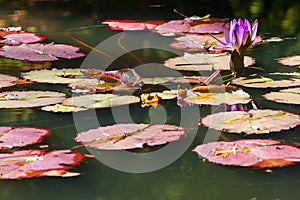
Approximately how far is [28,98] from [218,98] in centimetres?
49

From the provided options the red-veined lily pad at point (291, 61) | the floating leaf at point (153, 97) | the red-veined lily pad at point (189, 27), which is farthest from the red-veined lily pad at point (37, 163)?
the red-veined lily pad at point (189, 27)

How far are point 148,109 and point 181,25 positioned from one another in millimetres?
1061

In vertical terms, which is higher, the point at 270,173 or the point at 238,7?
the point at 238,7

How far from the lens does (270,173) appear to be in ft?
4.23

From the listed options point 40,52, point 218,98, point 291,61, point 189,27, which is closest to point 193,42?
point 189,27

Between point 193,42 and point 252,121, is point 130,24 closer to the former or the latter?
point 193,42

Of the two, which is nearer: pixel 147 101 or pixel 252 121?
pixel 252 121

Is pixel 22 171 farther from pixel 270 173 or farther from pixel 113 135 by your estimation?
pixel 270 173

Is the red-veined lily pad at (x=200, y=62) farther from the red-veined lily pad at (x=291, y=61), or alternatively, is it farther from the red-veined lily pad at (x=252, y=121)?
the red-veined lily pad at (x=252, y=121)

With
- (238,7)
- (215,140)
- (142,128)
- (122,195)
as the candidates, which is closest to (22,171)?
(122,195)

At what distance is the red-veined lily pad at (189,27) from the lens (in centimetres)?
265

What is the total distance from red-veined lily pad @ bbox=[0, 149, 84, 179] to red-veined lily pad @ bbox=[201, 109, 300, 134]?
0.35 m

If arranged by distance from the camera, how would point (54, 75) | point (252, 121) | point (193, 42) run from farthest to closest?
point (193, 42) < point (54, 75) < point (252, 121)

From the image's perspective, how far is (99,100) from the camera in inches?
68.1
